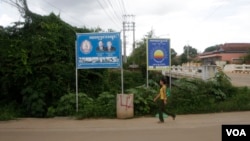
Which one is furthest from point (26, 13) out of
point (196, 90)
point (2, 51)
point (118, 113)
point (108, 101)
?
point (196, 90)

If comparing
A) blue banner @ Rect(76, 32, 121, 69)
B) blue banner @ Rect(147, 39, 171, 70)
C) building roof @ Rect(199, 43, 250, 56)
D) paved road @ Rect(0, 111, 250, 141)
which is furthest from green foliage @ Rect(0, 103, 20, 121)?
building roof @ Rect(199, 43, 250, 56)

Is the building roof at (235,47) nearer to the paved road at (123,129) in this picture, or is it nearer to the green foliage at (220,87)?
the green foliage at (220,87)

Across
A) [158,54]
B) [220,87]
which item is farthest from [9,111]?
[220,87]

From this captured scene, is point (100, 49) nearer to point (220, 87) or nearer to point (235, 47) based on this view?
point (220, 87)

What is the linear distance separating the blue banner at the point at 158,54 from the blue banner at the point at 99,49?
6.50ft

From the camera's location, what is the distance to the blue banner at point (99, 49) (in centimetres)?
1630

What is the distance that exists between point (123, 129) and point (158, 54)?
6.60 meters

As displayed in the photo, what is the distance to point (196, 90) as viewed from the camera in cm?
1622

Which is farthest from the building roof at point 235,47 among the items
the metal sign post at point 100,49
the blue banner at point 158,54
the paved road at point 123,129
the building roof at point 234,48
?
the paved road at point 123,129

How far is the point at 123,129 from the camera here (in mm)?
11906

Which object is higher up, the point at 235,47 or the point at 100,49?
the point at 235,47

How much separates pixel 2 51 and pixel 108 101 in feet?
18.8

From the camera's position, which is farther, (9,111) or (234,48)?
(234,48)

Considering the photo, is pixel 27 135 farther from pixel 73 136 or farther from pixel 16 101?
pixel 16 101
